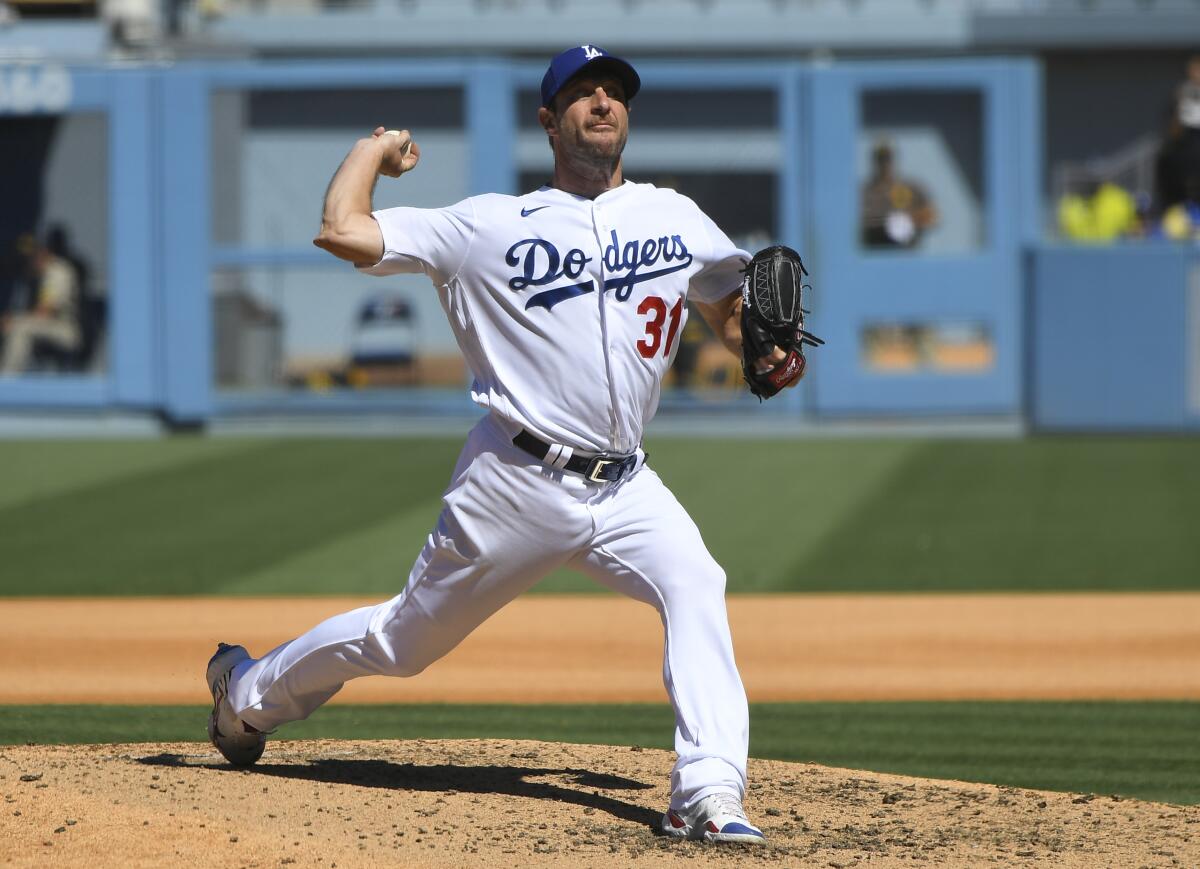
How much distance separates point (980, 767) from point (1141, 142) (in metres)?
24.3

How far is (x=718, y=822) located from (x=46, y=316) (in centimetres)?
1288

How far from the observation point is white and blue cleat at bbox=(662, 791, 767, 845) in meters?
4.53

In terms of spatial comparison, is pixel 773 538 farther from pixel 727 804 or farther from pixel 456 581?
pixel 727 804

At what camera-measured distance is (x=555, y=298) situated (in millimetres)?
4715

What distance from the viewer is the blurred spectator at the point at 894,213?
16.0 meters

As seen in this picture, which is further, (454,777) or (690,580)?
(454,777)

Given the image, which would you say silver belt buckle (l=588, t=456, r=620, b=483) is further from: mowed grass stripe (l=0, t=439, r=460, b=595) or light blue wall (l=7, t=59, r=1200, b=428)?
light blue wall (l=7, t=59, r=1200, b=428)

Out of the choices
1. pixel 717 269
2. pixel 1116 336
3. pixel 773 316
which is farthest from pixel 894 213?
pixel 773 316

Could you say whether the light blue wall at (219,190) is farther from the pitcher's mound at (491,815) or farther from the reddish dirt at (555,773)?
the pitcher's mound at (491,815)

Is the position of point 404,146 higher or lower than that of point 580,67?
lower

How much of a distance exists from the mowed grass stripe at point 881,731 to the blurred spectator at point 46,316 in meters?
9.87

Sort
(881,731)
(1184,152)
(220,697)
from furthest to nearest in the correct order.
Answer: (1184,152) < (881,731) < (220,697)

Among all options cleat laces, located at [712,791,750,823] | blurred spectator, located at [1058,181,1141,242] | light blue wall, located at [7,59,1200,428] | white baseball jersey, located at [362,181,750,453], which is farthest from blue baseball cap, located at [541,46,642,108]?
blurred spectator, located at [1058,181,1141,242]

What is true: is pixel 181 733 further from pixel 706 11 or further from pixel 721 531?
pixel 706 11
